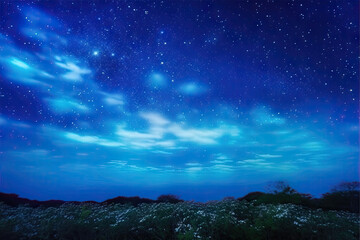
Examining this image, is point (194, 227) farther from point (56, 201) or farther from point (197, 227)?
point (56, 201)

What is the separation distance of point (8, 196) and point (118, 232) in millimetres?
20477

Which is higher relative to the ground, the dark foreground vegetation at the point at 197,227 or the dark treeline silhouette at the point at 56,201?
the dark foreground vegetation at the point at 197,227

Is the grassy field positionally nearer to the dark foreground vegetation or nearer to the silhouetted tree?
the dark foreground vegetation

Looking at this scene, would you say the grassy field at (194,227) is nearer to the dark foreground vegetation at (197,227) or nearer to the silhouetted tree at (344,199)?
the dark foreground vegetation at (197,227)

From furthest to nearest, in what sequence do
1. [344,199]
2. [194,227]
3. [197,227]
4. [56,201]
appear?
[56,201], [344,199], [197,227], [194,227]

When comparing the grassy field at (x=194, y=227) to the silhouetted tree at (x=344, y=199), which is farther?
the silhouetted tree at (x=344, y=199)

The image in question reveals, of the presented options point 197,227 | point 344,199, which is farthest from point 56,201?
point 344,199

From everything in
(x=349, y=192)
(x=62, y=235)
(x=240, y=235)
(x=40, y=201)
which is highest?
(x=349, y=192)

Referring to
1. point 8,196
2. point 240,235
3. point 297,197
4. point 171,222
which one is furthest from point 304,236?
point 8,196

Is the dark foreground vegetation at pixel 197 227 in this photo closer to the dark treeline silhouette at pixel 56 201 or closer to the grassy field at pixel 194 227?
the grassy field at pixel 194 227

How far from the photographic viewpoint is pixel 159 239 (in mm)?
7891

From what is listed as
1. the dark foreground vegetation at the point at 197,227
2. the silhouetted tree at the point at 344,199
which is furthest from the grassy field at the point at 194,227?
the silhouetted tree at the point at 344,199

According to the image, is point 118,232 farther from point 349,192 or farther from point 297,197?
point 349,192

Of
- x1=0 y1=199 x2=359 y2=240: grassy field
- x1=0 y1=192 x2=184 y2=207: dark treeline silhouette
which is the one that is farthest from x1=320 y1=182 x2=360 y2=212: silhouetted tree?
x1=0 y1=192 x2=184 y2=207: dark treeline silhouette
